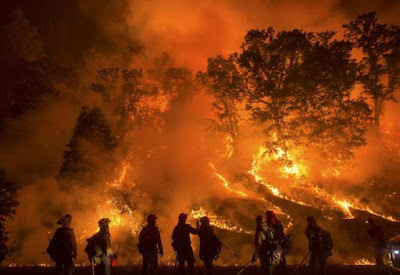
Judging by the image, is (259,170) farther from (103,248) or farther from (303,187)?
(103,248)

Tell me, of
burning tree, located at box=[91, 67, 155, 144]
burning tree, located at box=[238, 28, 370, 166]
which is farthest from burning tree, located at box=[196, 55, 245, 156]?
burning tree, located at box=[91, 67, 155, 144]

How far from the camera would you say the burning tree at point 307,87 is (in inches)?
1017

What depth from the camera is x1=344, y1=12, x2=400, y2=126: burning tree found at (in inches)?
1088

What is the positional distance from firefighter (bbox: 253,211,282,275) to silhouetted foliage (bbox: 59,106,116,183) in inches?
650

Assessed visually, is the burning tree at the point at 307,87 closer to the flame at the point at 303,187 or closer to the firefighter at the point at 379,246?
the flame at the point at 303,187

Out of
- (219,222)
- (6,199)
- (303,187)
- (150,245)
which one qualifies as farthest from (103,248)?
(303,187)

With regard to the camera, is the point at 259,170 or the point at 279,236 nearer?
the point at 279,236

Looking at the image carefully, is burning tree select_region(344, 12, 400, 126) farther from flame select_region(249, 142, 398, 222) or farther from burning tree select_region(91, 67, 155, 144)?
burning tree select_region(91, 67, 155, 144)

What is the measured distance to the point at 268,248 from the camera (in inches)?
373

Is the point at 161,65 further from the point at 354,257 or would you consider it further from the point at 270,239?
the point at 270,239

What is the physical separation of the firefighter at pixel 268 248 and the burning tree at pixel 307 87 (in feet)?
55.6

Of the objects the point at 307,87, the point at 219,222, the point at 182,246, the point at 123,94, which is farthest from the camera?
the point at 123,94

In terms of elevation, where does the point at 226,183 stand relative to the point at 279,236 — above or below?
above

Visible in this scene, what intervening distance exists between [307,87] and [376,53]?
694 centimetres
